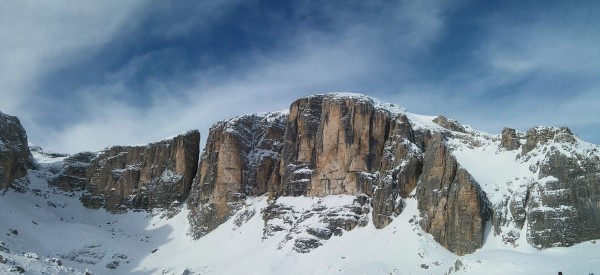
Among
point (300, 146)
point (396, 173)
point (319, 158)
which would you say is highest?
point (300, 146)

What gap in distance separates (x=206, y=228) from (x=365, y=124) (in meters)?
39.0

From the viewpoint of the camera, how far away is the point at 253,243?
98125mm

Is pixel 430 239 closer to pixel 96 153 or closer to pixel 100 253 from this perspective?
pixel 100 253

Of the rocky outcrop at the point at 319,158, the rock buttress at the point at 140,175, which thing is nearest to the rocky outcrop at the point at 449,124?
the rocky outcrop at the point at 319,158

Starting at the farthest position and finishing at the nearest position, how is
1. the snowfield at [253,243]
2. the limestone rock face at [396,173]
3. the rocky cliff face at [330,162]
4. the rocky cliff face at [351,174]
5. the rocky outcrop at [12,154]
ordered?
the rocky outcrop at [12,154] → the limestone rock face at [396,173] → the rocky cliff face at [330,162] → the rocky cliff face at [351,174] → the snowfield at [253,243]

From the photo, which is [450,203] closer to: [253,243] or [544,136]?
[544,136]

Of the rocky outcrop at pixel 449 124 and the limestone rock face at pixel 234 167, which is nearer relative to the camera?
the rocky outcrop at pixel 449 124

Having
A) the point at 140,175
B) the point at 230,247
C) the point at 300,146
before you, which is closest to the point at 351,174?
the point at 300,146

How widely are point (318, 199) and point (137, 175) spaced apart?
57792mm

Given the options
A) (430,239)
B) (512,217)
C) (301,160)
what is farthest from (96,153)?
(512,217)

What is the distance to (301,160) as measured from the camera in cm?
10588

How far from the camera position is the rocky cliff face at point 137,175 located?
429 ft

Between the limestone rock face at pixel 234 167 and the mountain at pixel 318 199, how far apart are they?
299 millimetres

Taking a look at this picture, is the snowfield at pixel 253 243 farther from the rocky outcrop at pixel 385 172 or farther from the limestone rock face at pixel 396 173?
the limestone rock face at pixel 396 173
